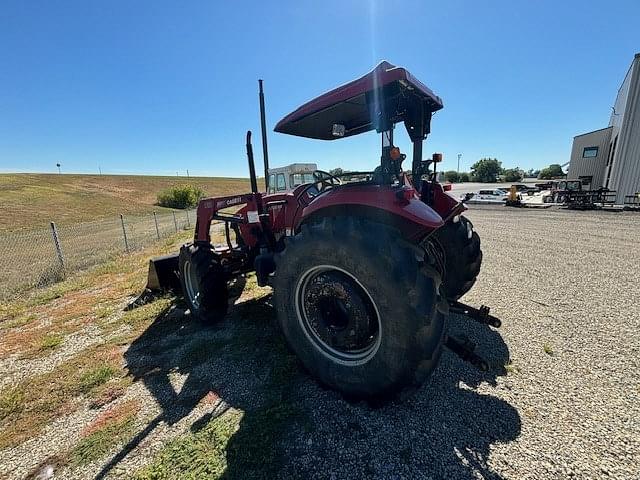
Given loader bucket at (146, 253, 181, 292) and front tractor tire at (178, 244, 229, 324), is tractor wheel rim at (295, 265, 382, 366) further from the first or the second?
loader bucket at (146, 253, 181, 292)

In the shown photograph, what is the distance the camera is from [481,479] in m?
1.49

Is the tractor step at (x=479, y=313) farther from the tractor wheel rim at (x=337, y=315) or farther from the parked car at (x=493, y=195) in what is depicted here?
the parked car at (x=493, y=195)

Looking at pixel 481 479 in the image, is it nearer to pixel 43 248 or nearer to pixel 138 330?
pixel 138 330

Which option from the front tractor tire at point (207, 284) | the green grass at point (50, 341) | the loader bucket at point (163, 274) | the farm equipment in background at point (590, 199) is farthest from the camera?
the farm equipment in background at point (590, 199)

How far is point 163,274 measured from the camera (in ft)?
14.2

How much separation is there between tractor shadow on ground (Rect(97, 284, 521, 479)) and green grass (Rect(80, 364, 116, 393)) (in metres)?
0.16

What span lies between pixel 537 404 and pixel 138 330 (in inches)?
149

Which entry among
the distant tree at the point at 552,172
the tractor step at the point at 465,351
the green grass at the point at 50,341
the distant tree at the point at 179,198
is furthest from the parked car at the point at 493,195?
the distant tree at the point at 552,172

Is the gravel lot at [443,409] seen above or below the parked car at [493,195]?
below

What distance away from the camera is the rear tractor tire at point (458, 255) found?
2.96m

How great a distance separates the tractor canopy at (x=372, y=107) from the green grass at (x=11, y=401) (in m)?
3.01

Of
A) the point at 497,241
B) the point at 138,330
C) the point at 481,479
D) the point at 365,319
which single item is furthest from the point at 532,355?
the point at 497,241

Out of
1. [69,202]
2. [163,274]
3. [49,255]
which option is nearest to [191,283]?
[163,274]

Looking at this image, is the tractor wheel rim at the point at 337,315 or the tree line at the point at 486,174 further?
the tree line at the point at 486,174
